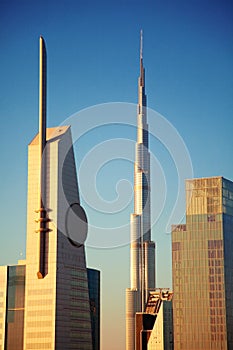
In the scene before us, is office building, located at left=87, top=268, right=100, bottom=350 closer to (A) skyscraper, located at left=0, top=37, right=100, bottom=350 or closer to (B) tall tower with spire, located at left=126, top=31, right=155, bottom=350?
(A) skyscraper, located at left=0, top=37, right=100, bottom=350

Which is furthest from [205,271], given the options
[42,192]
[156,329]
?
[42,192]

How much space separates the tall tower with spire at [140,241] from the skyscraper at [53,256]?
79.8 metres

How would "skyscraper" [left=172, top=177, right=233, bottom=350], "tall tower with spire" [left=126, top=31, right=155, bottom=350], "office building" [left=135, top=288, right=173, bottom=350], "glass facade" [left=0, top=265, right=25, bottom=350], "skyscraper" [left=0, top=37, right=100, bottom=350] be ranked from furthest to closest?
"tall tower with spire" [left=126, top=31, right=155, bottom=350] → "office building" [left=135, top=288, right=173, bottom=350] → "skyscraper" [left=172, top=177, right=233, bottom=350] → "glass facade" [left=0, top=265, right=25, bottom=350] → "skyscraper" [left=0, top=37, right=100, bottom=350]

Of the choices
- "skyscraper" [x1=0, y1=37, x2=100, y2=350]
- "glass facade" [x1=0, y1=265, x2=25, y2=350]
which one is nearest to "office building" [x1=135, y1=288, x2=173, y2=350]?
"skyscraper" [x1=0, y1=37, x2=100, y2=350]

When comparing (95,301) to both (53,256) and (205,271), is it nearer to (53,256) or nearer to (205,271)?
(205,271)

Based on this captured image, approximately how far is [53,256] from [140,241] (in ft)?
309

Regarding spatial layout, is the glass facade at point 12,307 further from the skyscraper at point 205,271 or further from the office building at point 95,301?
the skyscraper at point 205,271

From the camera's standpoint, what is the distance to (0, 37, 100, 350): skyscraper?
2625 inches

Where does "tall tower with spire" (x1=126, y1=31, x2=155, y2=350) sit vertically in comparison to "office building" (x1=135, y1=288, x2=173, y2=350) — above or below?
above

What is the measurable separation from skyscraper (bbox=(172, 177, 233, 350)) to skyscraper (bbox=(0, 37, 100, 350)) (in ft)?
51.5

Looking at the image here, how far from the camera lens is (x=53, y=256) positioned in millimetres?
66438

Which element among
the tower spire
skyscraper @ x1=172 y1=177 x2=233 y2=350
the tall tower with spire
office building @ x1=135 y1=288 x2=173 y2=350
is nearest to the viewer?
the tower spire

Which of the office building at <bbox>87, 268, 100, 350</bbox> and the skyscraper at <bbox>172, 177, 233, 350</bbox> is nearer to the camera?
the office building at <bbox>87, 268, 100, 350</bbox>

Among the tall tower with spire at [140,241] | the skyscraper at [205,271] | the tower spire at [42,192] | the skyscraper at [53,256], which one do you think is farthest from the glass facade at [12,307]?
the tall tower with spire at [140,241]
